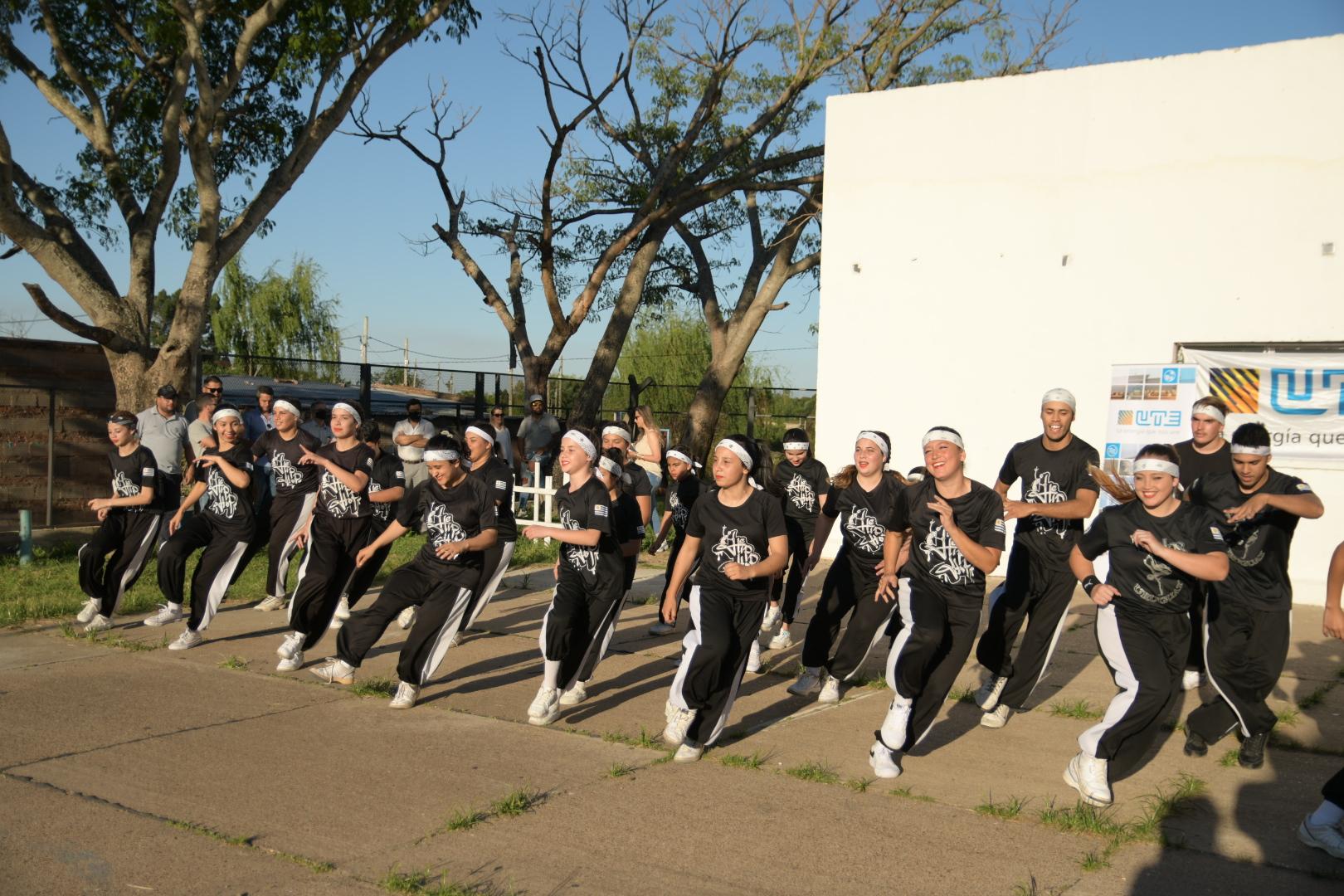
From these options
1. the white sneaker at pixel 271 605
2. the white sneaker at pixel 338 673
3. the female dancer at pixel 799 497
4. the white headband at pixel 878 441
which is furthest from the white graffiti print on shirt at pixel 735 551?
the white sneaker at pixel 271 605

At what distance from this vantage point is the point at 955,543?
5.83 m

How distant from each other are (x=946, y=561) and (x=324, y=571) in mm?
4277

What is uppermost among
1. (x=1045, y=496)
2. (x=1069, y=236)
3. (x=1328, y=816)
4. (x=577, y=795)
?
(x=1069, y=236)

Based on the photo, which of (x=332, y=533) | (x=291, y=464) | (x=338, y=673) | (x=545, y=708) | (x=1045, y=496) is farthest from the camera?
(x=291, y=464)

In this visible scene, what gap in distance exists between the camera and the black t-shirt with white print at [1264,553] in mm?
5938

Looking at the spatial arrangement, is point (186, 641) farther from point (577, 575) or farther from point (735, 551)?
point (735, 551)

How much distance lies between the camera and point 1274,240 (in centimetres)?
1114

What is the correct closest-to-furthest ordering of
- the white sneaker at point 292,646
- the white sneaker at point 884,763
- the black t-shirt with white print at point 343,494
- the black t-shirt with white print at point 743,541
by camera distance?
the white sneaker at point 884,763 → the black t-shirt with white print at point 743,541 → the white sneaker at point 292,646 → the black t-shirt with white print at point 343,494

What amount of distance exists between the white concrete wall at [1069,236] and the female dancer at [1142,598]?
6702mm

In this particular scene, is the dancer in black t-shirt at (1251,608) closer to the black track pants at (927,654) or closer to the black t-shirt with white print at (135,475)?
the black track pants at (927,654)

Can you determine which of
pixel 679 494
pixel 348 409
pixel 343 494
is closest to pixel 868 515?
pixel 679 494

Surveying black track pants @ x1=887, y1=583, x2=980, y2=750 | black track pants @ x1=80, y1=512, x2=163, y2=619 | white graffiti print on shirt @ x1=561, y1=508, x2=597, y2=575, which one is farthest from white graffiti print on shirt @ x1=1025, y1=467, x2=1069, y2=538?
black track pants @ x1=80, y1=512, x2=163, y2=619

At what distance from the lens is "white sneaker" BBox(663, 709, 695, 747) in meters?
5.97

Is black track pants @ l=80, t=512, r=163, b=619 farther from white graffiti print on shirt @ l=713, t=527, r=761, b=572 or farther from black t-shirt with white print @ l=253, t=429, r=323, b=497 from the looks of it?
white graffiti print on shirt @ l=713, t=527, r=761, b=572
